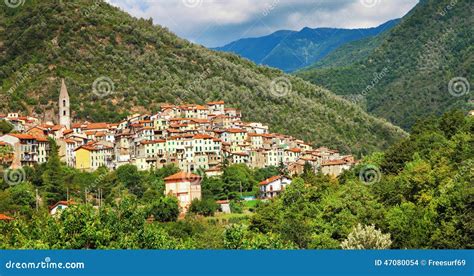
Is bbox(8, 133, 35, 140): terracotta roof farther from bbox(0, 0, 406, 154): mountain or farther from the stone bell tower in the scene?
bbox(0, 0, 406, 154): mountain

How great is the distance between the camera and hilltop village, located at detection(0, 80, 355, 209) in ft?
178

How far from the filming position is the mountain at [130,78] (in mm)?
70250

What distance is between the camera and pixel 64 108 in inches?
2569

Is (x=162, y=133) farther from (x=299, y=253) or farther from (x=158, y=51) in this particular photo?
(x=299, y=253)

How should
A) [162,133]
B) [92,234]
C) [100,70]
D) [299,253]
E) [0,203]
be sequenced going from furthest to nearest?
[100,70] → [162,133] → [0,203] → [92,234] → [299,253]

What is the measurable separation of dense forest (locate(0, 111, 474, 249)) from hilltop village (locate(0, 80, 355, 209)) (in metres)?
2.57

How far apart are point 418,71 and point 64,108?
75853 millimetres

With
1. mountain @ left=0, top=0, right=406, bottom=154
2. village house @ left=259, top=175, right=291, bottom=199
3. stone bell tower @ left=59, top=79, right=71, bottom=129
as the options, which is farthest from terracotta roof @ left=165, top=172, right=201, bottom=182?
mountain @ left=0, top=0, right=406, bottom=154

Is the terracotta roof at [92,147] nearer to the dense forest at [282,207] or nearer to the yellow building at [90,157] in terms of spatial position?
the yellow building at [90,157]

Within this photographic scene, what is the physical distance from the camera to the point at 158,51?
277ft

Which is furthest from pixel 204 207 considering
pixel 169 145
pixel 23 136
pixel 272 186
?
pixel 23 136

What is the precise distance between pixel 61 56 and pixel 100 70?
408 cm

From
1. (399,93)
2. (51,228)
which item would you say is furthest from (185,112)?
(399,93)

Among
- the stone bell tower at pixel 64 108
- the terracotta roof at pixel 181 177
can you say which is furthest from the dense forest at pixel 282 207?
the stone bell tower at pixel 64 108
